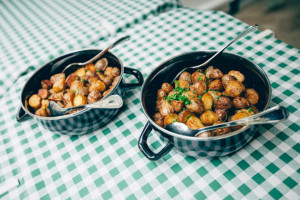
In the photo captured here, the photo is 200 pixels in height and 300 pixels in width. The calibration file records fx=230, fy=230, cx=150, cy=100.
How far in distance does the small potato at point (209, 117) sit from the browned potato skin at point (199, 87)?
0.11 m

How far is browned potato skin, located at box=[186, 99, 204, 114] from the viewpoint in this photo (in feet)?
2.44

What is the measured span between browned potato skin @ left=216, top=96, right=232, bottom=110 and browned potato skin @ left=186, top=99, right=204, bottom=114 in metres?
0.06

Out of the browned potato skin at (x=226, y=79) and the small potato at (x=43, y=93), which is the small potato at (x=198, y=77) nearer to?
the browned potato skin at (x=226, y=79)

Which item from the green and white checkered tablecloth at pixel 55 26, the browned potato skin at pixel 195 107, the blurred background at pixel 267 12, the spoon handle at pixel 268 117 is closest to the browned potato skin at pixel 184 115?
the browned potato skin at pixel 195 107

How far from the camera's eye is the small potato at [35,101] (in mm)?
918

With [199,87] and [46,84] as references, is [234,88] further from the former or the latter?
[46,84]

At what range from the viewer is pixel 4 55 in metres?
1.45

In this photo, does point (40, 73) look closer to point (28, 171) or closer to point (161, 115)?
point (28, 171)

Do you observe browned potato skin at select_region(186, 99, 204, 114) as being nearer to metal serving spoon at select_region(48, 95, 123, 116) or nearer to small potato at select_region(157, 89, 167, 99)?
small potato at select_region(157, 89, 167, 99)

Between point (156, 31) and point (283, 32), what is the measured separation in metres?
1.87

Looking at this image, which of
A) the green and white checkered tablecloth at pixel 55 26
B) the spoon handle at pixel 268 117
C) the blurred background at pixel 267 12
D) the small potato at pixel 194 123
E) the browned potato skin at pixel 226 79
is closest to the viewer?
the spoon handle at pixel 268 117

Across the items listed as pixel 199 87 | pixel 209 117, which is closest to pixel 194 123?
pixel 209 117

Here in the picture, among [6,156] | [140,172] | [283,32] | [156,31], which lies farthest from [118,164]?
[283,32]

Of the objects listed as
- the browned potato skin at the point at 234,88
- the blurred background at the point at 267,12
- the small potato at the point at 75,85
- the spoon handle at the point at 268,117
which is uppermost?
the spoon handle at the point at 268,117
